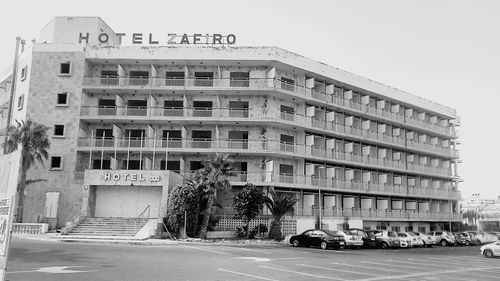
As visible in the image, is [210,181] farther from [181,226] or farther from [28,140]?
[28,140]

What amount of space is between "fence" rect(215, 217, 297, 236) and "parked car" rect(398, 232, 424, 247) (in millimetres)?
9293

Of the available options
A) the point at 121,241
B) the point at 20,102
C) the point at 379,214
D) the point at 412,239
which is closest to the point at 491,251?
the point at 412,239

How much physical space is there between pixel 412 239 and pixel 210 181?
18708 mm

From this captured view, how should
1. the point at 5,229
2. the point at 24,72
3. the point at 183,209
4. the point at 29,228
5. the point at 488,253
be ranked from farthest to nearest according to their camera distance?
1. the point at 24,72
2. the point at 29,228
3. the point at 183,209
4. the point at 488,253
5. the point at 5,229

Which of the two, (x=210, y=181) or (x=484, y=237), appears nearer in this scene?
(x=210, y=181)

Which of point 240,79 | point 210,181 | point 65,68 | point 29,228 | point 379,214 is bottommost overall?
point 29,228

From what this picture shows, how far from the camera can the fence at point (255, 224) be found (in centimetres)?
3997

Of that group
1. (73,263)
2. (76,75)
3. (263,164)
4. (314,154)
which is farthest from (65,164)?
(73,263)

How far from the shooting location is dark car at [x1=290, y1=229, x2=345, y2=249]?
104 feet

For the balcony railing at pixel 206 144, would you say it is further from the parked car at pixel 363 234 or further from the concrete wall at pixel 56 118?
the parked car at pixel 363 234

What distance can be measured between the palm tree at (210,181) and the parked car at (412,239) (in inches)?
627

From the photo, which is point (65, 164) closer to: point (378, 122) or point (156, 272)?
point (156, 272)

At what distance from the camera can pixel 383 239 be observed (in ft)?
122

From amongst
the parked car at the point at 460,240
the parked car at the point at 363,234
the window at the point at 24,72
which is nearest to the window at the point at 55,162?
the window at the point at 24,72
